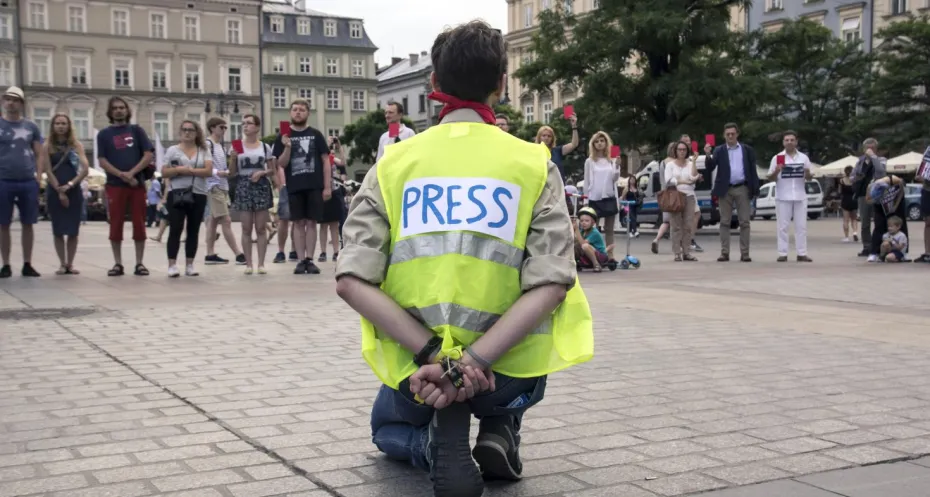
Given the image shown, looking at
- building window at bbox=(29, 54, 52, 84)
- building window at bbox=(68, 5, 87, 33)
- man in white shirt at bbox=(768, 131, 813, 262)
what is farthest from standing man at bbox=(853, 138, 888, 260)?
building window at bbox=(68, 5, 87, 33)

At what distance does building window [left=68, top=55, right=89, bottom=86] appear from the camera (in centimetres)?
8169

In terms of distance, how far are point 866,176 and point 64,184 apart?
11.6 m

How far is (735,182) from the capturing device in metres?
14.2

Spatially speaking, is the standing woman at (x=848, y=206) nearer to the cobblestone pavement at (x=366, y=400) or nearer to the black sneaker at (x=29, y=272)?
the cobblestone pavement at (x=366, y=400)

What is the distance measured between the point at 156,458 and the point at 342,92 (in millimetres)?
97462

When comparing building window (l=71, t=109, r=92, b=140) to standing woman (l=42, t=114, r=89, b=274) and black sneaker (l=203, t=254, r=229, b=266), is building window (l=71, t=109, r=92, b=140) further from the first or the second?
standing woman (l=42, t=114, r=89, b=274)

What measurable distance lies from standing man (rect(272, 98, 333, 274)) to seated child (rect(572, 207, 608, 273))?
318cm

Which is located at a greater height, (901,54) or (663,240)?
(901,54)

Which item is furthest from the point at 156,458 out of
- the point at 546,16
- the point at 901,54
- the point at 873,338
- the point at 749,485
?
the point at 901,54

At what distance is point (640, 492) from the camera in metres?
3.24

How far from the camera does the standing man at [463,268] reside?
112 inches

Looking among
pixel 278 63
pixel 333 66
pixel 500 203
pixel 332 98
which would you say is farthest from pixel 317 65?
pixel 500 203

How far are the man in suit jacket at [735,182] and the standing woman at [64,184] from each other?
832cm

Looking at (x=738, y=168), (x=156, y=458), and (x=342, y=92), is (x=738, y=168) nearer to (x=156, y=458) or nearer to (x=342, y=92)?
(x=156, y=458)
